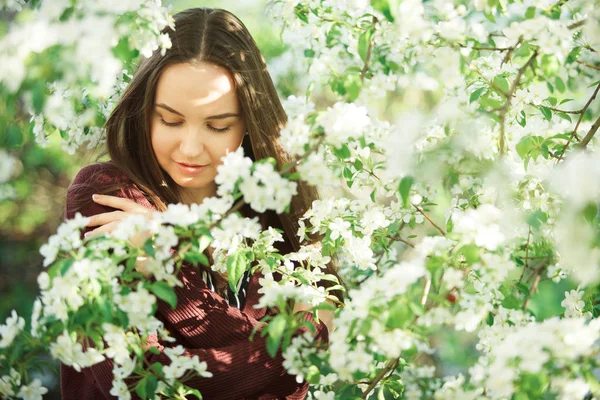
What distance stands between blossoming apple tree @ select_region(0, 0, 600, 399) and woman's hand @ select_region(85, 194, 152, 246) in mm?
205

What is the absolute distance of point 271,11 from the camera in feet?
5.34

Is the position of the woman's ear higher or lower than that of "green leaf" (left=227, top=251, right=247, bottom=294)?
lower

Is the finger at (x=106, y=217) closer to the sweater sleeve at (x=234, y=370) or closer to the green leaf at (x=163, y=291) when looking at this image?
the sweater sleeve at (x=234, y=370)

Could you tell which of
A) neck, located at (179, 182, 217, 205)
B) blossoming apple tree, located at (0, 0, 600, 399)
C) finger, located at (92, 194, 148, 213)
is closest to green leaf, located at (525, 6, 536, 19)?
blossoming apple tree, located at (0, 0, 600, 399)

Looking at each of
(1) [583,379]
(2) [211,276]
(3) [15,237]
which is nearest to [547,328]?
(1) [583,379]

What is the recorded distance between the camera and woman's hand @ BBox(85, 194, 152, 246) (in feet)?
4.90

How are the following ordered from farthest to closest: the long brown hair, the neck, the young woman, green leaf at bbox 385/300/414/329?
1. the neck
2. the long brown hair
3. the young woman
4. green leaf at bbox 385/300/414/329

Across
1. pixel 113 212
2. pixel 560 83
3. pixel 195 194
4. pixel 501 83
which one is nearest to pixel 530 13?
pixel 560 83

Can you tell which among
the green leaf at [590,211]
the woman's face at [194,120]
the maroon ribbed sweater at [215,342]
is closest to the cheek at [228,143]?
the woman's face at [194,120]

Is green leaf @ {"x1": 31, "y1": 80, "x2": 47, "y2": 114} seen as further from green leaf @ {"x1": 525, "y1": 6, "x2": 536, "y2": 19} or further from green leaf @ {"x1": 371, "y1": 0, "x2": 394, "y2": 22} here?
green leaf @ {"x1": 525, "y1": 6, "x2": 536, "y2": 19}

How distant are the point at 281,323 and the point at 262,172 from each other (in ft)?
0.77

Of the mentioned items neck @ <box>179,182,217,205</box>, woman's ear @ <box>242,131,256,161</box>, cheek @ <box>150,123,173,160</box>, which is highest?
cheek @ <box>150,123,173,160</box>

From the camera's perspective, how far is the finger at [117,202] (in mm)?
1638

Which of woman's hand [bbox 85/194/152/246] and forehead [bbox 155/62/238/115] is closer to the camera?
woman's hand [bbox 85/194/152/246]
